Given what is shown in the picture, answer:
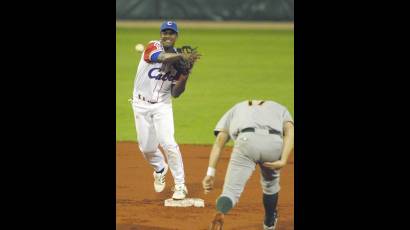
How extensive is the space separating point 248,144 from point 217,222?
749mm

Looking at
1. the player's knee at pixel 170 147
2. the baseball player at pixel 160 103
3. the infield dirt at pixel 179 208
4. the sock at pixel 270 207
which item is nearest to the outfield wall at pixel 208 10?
the infield dirt at pixel 179 208

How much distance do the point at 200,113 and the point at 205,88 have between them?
1252mm

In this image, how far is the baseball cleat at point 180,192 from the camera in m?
7.19

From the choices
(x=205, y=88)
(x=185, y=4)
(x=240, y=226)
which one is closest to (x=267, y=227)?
(x=240, y=226)

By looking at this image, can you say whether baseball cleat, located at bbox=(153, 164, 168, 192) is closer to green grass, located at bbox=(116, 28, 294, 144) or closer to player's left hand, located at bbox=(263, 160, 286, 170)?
green grass, located at bbox=(116, 28, 294, 144)

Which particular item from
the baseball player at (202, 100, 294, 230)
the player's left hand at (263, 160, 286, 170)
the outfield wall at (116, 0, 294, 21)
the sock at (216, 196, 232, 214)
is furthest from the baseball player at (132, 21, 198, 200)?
the outfield wall at (116, 0, 294, 21)

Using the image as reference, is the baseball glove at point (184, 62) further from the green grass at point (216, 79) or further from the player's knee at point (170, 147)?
the player's knee at point (170, 147)

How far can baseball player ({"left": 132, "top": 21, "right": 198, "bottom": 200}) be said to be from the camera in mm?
6988

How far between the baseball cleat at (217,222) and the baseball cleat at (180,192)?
3.01ft

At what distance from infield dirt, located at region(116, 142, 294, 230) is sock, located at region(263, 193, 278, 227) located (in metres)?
0.11

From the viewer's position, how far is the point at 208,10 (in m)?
23.6

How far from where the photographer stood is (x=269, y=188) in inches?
251

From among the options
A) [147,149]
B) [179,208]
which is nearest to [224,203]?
[179,208]

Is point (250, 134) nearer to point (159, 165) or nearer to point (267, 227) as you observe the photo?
point (267, 227)
